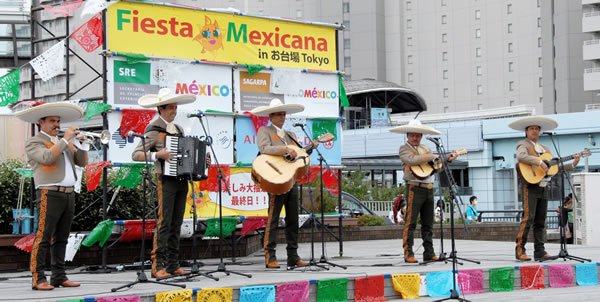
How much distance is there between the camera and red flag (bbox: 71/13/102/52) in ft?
38.8

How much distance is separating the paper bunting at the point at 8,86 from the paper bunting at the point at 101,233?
85.8 inches

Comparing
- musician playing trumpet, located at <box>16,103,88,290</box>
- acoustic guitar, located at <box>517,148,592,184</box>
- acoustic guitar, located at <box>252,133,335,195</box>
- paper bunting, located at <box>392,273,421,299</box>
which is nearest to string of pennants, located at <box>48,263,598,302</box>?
paper bunting, located at <box>392,273,421,299</box>

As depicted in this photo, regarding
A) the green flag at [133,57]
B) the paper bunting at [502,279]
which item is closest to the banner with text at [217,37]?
the green flag at [133,57]

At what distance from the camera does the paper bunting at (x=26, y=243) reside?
37.6ft

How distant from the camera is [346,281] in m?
9.80

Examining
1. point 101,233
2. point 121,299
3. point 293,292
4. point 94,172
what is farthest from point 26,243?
point 293,292

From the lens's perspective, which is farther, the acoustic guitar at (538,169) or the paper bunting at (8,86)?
the acoustic guitar at (538,169)

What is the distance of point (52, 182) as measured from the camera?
30.4ft

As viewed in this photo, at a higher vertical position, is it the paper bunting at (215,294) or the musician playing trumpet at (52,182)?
the musician playing trumpet at (52,182)

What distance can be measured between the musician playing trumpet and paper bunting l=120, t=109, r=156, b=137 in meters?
2.20

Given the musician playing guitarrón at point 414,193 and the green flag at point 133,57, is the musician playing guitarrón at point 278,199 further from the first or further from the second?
the green flag at point 133,57

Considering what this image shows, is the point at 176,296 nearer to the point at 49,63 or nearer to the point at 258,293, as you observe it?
the point at 258,293

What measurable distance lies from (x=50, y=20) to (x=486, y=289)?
64911mm

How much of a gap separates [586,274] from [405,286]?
3.15m
